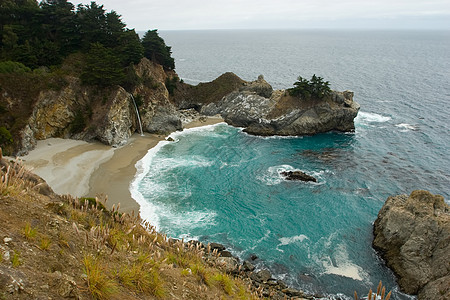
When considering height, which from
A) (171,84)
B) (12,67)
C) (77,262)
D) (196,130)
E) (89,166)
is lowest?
(89,166)

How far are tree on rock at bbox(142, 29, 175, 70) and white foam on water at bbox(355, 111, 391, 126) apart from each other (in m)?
46.7

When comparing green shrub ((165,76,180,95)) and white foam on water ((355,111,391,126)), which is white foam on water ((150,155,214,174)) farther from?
white foam on water ((355,111,391,126))

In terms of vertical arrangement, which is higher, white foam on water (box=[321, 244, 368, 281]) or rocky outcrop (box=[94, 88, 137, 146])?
rocky outcrop (box=[94, 88, 137, 146])

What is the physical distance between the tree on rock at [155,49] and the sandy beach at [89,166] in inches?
1031

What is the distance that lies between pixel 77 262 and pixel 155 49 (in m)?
→ 66.0

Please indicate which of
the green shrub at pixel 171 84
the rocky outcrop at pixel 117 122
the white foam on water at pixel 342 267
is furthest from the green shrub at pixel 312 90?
the white foam on water at pixel 342 267

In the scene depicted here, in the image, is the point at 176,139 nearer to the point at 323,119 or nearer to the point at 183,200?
the point at 183,200

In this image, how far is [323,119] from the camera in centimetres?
5834

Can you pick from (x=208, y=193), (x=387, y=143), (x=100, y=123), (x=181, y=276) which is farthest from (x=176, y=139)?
(x=181, y=276)

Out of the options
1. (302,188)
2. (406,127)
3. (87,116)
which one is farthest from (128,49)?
(406,127)

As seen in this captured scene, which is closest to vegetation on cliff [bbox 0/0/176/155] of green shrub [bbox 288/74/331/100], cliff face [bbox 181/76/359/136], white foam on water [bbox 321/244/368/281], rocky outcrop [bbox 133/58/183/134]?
rocky outcrop [bbox 133/58/183/134]

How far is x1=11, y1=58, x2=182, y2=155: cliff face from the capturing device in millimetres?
44125

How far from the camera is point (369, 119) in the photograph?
65750 millimetres

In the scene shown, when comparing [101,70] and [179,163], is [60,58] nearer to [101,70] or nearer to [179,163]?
[101,70]
